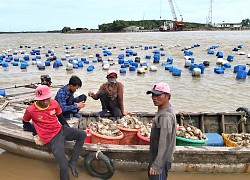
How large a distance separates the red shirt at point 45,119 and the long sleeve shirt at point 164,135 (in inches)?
74.0

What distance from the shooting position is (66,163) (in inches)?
215

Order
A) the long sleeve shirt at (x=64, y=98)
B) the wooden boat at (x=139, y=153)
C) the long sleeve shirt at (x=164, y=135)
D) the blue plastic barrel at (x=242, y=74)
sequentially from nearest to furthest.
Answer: the long sleeve shirt at (x=164, y=135) → the wooden boat at (x=139, y=153) → the long sleeve shirt at (x=64, y=98) → the blue plastic barrel at (x=242, y=74)

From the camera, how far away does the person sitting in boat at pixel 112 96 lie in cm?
725

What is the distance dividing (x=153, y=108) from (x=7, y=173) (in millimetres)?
7301

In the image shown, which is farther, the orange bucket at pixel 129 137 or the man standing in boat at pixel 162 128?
the orange bucket at pixel 129 137

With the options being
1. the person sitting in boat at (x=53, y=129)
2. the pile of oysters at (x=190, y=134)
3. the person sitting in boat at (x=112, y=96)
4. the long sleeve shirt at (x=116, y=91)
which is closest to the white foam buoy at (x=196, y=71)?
the person sitting in boat at (x=112, y=96)

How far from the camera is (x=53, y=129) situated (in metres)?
5.39

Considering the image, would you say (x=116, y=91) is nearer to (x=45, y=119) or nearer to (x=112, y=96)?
(x=112, y=96)

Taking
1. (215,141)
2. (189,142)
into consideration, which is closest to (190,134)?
(189,142)

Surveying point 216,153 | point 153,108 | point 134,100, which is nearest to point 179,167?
point 216,153

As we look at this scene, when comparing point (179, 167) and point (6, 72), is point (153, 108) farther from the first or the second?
point (6, 72)

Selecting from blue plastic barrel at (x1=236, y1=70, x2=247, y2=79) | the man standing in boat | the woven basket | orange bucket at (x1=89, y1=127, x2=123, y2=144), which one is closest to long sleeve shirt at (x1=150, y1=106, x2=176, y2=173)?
the man standing in boat

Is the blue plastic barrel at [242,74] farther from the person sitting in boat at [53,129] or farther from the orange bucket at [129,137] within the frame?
the person sitting in boat at [53,129]

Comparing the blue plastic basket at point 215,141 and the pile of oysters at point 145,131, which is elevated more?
the pile of oysters at point 145,131
